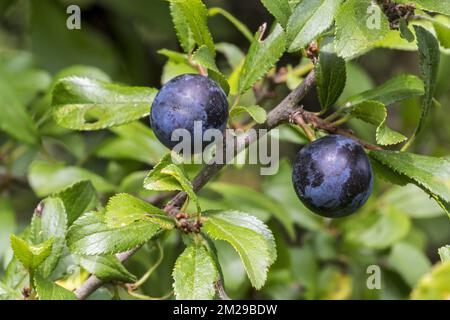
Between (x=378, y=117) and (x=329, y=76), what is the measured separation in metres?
0.10

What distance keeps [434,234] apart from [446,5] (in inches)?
57.2

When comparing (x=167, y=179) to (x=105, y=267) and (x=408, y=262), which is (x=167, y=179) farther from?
(x=408, y=262)

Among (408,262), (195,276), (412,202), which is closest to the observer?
(195,276)

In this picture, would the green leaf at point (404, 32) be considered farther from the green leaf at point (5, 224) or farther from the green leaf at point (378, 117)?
the green leaf at point (5, 224)

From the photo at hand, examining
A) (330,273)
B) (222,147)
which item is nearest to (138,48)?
(330,273)

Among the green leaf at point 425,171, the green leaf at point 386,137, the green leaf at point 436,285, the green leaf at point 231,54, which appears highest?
the green leaf at point 231,54

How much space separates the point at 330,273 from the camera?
180 centimetres

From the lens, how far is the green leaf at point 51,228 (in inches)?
44.0

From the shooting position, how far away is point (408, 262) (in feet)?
5.95

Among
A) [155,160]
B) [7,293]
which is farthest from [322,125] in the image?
[155,160]

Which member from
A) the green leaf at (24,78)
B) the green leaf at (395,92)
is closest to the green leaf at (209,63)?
the green leaf at (395,92)

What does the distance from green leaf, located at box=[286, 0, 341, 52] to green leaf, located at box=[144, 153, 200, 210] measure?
0.24 metres

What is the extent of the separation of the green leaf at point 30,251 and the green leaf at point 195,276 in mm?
199

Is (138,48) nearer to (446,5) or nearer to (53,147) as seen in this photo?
(53,147)
